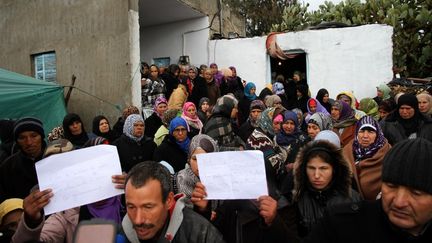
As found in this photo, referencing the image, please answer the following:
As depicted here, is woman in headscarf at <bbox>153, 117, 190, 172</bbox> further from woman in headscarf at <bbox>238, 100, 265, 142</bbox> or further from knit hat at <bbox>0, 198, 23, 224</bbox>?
knit hat at <bbox>0, 198, 23, 224</bbox>

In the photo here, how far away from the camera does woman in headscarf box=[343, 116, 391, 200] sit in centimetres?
317

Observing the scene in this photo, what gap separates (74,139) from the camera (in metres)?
4.63

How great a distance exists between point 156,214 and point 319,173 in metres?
1.28

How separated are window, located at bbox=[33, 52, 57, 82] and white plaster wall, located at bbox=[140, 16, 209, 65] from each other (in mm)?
3192

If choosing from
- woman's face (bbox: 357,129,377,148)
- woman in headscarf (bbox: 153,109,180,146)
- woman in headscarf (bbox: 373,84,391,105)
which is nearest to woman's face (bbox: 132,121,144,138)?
woman in headscarf (bbox: 153,109,180,146)

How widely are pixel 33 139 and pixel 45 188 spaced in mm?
1394

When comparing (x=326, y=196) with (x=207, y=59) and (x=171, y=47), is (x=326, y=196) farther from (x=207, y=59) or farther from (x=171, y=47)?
(x=171, y=47)

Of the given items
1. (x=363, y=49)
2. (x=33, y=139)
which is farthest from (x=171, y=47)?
(x=33, y=139)

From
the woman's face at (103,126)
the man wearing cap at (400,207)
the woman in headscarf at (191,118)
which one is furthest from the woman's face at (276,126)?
the man wearing cap at (400,207)

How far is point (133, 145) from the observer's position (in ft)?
14.7

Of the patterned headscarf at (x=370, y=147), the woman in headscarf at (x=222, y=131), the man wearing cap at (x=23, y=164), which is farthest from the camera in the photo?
the woman in headscarf at (x=222, y=131)

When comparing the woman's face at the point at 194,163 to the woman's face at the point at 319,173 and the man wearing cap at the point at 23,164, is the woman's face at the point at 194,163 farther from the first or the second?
the man wearing cap at the point at 23,164

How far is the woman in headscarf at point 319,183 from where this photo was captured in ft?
8.07

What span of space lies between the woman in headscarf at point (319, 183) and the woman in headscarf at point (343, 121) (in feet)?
7.56
